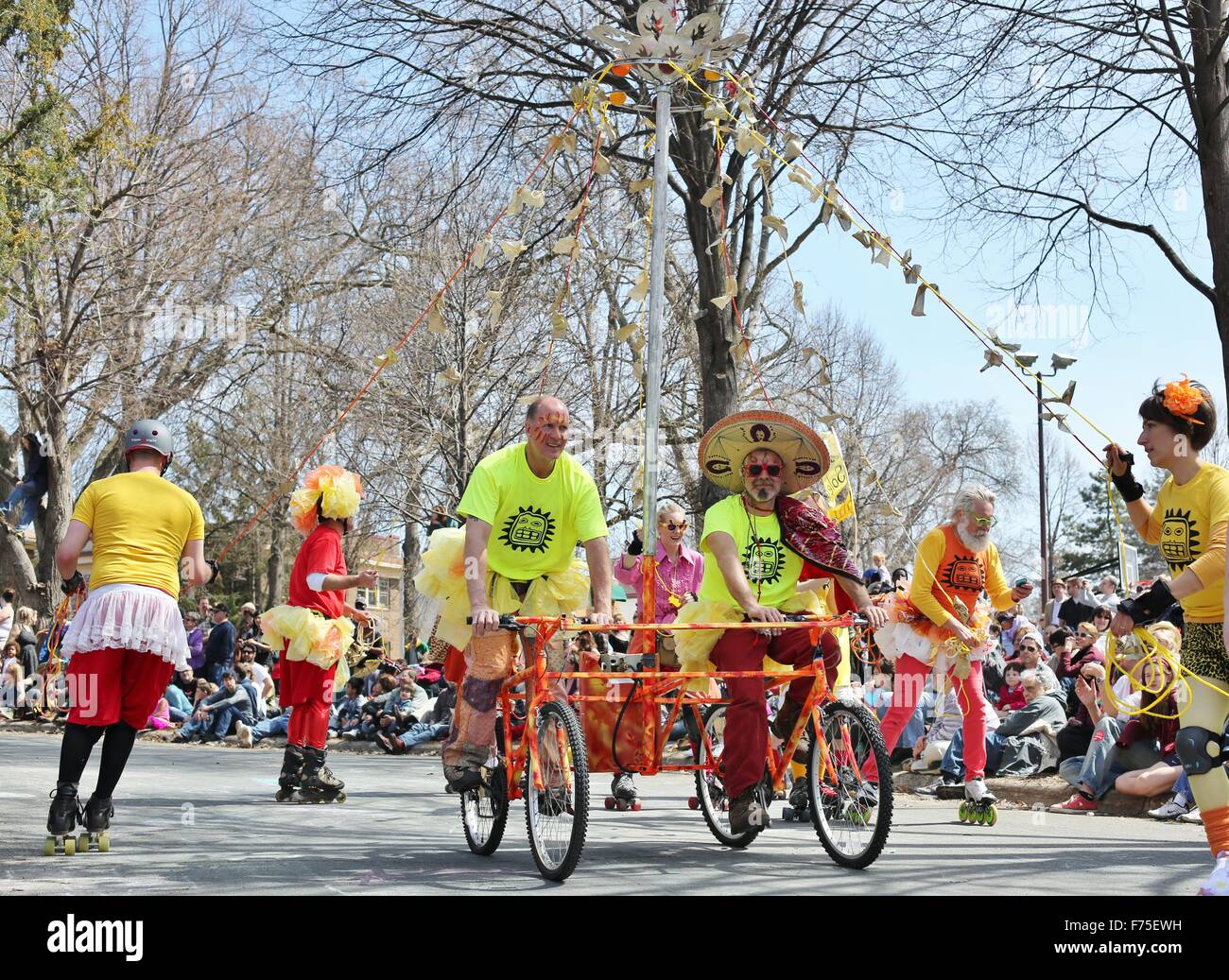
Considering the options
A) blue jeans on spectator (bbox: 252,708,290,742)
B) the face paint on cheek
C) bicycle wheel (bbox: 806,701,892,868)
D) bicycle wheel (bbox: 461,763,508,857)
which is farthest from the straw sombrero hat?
blue jeans on spectator (bbox: 252,708,290,742)

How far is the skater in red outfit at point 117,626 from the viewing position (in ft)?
21.8

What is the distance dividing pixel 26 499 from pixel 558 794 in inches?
748

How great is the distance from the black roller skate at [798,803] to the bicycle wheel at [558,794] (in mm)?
2608

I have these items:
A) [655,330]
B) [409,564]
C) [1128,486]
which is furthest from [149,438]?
[409,564]

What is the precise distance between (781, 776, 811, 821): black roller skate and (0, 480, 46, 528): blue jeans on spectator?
16744 mm

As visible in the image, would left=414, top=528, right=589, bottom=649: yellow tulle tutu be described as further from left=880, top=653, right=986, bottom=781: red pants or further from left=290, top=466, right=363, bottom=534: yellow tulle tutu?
left=880, top=653, right=986, bottom=781: red pants

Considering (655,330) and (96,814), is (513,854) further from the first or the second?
(655,330)

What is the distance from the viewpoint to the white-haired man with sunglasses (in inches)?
335

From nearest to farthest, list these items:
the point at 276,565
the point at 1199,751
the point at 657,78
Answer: the point at 1199,751, the point at 657,78, the point at 276,565

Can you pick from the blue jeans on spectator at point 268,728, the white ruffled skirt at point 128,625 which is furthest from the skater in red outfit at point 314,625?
the blue jeans on spectator at point 268,728

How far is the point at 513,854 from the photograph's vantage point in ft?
23.0

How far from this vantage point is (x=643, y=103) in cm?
1437
